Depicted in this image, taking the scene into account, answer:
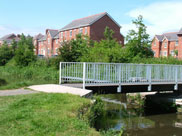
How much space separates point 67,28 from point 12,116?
150 ft

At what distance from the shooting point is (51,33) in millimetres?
60938

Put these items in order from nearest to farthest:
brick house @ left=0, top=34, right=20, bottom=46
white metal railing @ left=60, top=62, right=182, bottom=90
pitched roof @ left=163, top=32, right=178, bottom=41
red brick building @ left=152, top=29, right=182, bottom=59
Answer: white metal railing @ left=60, top=62, right=182, bottom=90 → red brick building @ left=152, top=29, right=182, bottom=59 → pitched roof @ left=163, top=32, right=178, bottom=41 → brick house @ left=0, top=34, right=20, bottom=46

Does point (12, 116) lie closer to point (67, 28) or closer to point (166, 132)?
point (166, 132)

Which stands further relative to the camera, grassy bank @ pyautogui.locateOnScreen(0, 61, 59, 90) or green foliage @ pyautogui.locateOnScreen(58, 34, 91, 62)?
green foliage @ pyautogui.locateOnScreen(58, 34, 91, 62)

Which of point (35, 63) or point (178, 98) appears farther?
point (35, 63)

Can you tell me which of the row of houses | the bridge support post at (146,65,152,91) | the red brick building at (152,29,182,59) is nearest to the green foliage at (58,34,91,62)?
the row of houses

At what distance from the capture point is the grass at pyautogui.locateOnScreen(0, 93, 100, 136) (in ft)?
16.7

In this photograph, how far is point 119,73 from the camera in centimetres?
1183

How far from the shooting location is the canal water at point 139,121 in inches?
399

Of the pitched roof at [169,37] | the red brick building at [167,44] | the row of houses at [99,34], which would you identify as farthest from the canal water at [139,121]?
the pitched roof at [169,37]

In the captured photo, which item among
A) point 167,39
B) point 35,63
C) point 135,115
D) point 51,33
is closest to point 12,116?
point 135,115

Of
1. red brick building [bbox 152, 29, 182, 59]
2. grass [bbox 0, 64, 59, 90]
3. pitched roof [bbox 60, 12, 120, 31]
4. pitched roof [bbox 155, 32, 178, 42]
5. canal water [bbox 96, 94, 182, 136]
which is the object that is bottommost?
canal water [bbox 96, 94, 182, 136]

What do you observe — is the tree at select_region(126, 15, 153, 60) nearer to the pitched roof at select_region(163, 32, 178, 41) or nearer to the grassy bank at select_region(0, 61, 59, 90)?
the grassy bank at select_region(0, 61, 59, 90)

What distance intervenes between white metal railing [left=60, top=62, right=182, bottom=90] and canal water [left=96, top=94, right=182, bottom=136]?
6.44ft
